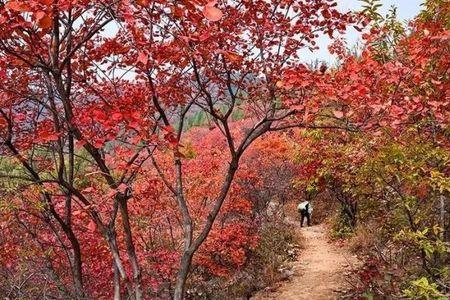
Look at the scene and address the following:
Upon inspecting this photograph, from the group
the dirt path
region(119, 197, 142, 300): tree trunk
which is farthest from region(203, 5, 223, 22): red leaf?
the dirt path

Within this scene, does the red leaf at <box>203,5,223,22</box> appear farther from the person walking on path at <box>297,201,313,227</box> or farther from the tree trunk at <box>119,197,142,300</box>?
the person walking on path at <box>297,201,313,227</box>

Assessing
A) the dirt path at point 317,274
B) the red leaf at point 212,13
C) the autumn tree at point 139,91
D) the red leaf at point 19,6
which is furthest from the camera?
the dirt path at point 317,274

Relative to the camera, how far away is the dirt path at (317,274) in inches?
414

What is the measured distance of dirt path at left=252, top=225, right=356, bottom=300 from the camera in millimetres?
10504

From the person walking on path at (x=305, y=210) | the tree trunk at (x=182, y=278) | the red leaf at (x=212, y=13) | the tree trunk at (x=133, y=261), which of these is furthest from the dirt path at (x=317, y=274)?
the red leaf at (x=212, y=13)

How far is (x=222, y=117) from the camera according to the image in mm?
5645

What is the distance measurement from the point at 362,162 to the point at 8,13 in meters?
5.31

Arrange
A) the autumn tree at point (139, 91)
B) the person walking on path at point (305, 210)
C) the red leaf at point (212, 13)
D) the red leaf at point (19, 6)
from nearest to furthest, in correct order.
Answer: the red leaf at point (212, 13)
the red leaf at point (19, 6)
the autumn tree at point (139, 91)
the person walking on path at point (305, 210)

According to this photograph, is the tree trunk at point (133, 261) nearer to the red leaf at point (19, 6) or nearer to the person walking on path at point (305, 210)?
the red leaf at point (19, 6)

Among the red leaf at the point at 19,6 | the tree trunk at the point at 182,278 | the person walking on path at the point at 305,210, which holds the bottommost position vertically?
the tree trunk at the point at 182,278

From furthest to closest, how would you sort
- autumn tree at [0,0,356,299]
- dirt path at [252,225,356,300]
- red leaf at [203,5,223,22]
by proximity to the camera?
dirt path at [252,225,356,300] → autumn tree at [0,0,356,299] → red leaf at [203,5,223,22]

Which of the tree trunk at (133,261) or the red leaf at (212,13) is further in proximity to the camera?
the tree trunk at (133,261)

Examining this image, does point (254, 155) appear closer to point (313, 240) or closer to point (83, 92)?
point (313, 240)

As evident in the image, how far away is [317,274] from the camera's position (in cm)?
1198
